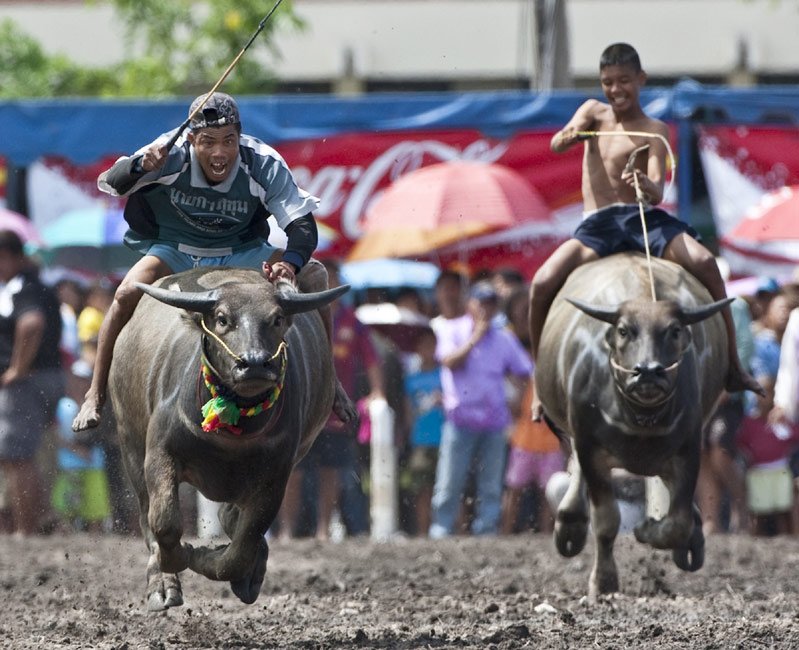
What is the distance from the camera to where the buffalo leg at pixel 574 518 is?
1000 cm

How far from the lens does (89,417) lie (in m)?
8.68

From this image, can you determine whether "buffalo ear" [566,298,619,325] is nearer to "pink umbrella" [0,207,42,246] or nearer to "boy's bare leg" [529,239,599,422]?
"boy's bare leg" [529,239,599,422]

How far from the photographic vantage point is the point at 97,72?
68.5 feet

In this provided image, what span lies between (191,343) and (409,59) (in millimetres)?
16346

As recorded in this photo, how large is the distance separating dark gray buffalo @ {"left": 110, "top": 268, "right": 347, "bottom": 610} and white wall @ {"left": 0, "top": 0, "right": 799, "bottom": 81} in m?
15.4

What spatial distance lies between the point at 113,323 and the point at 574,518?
2.97m

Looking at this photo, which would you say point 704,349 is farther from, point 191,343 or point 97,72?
point 97,72

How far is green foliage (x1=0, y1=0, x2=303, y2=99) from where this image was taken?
19156mm

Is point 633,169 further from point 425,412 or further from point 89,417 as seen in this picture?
point 425,412

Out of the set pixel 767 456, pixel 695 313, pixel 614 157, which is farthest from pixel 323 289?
pixel 767 456

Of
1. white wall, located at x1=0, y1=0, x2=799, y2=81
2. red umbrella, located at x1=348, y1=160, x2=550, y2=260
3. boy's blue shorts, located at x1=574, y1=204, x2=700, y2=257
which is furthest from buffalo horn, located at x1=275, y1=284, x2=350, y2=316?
white wall, located at x1=0, y1=0, x2=799, y2=81

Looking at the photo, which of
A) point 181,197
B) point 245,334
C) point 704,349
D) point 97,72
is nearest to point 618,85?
point 704,349

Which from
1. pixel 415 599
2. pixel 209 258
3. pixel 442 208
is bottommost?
pixel 415 599

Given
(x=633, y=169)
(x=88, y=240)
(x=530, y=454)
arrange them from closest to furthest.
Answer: (x=633, y=169) → (x=530, y=454) → (x=88, y=240)
